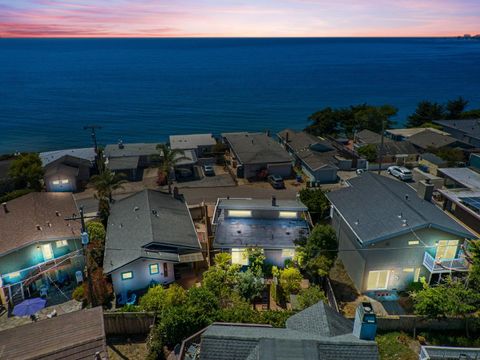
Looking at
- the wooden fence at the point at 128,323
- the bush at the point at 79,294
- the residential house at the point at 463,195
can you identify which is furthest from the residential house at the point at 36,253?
the residential house at the point at 463,195

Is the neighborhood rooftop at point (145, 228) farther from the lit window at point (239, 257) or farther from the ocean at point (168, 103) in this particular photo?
the ocean at point (168, 103)

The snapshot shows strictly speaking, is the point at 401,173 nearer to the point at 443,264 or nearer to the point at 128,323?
the point at 443,264

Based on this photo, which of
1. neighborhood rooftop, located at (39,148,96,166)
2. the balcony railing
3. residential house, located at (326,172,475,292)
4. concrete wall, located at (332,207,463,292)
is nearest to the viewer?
the balcony railing

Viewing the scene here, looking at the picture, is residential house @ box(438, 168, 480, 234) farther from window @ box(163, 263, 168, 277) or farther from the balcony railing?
window @ box(163, 263, 168, 277)

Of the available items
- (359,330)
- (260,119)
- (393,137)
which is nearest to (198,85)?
(260,119)

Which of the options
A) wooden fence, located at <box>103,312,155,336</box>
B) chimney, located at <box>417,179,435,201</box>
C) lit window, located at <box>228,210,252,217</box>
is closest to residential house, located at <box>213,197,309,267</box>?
lit window, located at <box>228,210,252,217</box>

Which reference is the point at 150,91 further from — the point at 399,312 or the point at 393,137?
the point at 399,312
